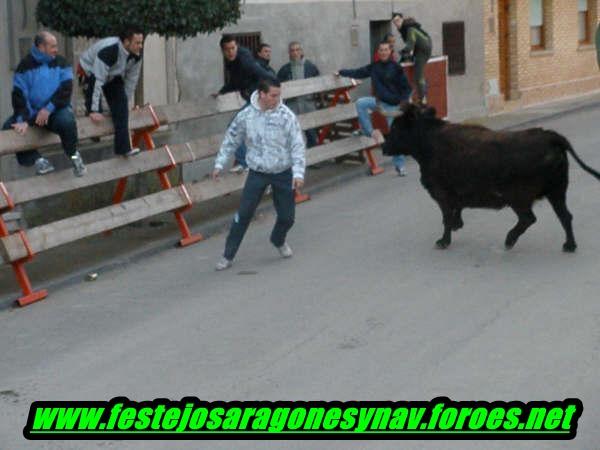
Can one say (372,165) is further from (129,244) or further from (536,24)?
(536,24)

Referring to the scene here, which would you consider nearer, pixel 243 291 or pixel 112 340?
pixel 112 340

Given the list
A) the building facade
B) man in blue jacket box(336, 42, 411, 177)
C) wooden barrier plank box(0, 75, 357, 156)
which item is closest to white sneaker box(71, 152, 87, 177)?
wooden barrier plank box(0, 75, 357, 156)

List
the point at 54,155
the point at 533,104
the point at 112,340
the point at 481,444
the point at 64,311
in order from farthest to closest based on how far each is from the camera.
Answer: the point at 533,104, the point at 54,155, the point at 64,311, the point at 112,340, the point at 481,444

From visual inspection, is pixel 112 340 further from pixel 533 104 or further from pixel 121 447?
pixel 533 104

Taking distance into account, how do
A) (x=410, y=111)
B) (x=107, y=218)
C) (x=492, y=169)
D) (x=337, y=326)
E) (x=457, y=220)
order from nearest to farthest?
(x=337, y=326) → (x=492, y=169) → (x=457, y=220) → (x=107, y=218) → (x=410, y=111)

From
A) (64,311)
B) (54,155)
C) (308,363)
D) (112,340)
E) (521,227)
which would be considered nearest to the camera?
(308,363)

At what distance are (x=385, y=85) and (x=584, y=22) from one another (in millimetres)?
16402

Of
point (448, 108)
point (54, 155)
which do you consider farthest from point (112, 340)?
point (448, 108)

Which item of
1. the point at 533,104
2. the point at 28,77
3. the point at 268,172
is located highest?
the point at 28,77

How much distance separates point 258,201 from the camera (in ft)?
42.4

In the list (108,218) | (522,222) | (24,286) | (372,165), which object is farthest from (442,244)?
(372,165)

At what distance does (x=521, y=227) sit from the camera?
1272cm

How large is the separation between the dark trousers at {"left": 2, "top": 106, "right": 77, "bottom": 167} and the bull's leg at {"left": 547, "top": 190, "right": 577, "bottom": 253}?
425cm

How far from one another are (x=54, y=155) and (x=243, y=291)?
183 inches
